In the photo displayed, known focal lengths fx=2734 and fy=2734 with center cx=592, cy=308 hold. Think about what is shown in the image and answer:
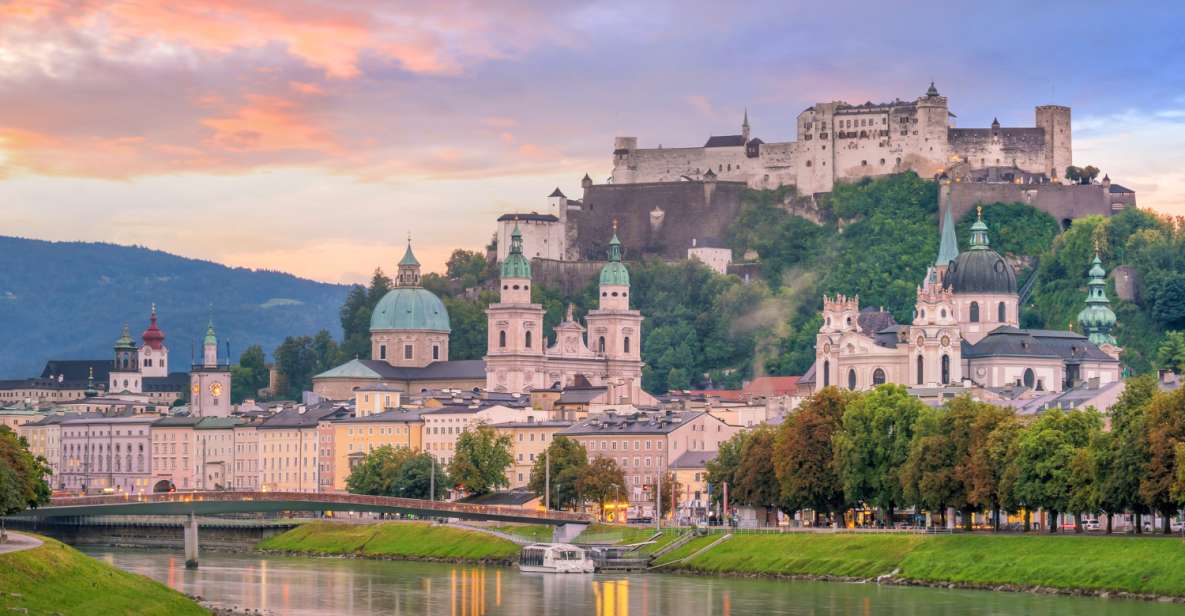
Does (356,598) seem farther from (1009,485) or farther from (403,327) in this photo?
(403,327)

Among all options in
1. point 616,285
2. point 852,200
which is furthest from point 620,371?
point 852,200

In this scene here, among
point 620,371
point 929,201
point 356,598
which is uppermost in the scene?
point 929,201

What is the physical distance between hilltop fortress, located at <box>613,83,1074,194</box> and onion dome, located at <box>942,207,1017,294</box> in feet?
97.8

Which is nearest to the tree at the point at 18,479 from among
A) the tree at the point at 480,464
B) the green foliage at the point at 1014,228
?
the tree at the point at 480,464

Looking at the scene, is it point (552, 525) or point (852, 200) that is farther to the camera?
point (852, 200)

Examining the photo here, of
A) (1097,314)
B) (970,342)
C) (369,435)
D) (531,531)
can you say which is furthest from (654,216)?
(531,531)

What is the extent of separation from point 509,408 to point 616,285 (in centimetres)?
3346

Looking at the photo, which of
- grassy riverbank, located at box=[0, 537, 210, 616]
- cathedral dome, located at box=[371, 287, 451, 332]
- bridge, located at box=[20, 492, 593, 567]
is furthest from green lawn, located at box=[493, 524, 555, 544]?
cathedral dome, located at box=[371, 287, 451, 332]

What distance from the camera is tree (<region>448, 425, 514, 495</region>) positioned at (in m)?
123

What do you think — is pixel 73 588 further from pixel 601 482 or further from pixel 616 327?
pixel 616 327

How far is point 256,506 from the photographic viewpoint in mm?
96188

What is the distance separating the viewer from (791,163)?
190m

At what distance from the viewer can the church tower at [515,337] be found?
547ft

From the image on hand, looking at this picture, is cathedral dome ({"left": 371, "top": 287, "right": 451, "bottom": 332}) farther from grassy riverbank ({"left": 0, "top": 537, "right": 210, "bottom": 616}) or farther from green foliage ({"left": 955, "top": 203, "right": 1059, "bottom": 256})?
grassy riverbank ({"left": 0, "top": 537, "right": 210, "bottom": 616})
